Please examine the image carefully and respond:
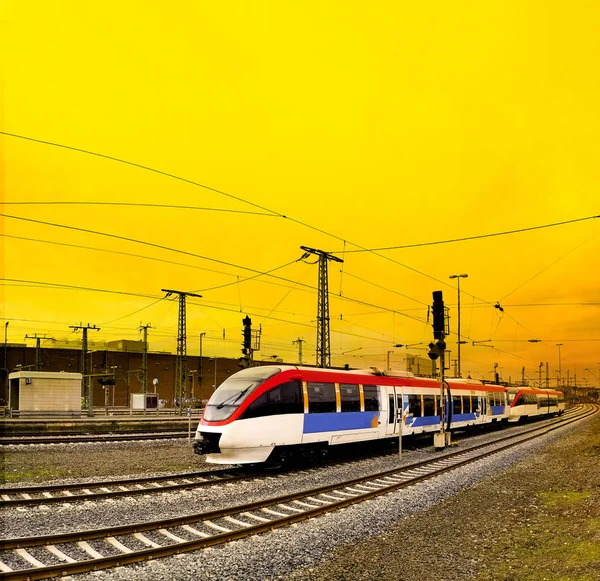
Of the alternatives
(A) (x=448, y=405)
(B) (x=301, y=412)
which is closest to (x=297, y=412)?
(B) (x=301, y=412)

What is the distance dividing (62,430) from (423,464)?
21265 millimetres

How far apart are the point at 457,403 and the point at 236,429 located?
61.7ft

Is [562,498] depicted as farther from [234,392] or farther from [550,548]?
[234,392]

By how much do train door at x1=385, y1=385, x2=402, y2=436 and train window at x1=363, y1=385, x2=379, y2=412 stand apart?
1052 millimetres

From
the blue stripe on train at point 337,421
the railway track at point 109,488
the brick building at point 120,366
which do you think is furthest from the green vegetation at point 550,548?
the brick building at point 120,366

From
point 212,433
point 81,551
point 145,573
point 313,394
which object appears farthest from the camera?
point 313,394

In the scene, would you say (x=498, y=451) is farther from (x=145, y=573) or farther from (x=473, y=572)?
(x=145, y=573)

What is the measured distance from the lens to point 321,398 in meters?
18.4

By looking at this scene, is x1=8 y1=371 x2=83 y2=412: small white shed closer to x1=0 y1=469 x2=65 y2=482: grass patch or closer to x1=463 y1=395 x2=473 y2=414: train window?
x1=0 y1=469 x2=65 y2=482: grass patch

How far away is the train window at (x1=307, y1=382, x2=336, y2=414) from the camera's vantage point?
18.0m

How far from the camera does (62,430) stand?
31.2 meters

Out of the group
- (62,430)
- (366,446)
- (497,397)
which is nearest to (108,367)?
(62,430)

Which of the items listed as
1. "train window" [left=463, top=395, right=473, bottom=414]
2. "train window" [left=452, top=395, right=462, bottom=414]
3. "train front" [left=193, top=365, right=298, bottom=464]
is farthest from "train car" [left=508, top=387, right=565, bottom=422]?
"train front" [left=193, top=365, right=298, bottom=464]

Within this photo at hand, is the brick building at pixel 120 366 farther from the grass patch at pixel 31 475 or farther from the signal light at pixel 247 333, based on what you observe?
the grass patch at pixel 31 475
